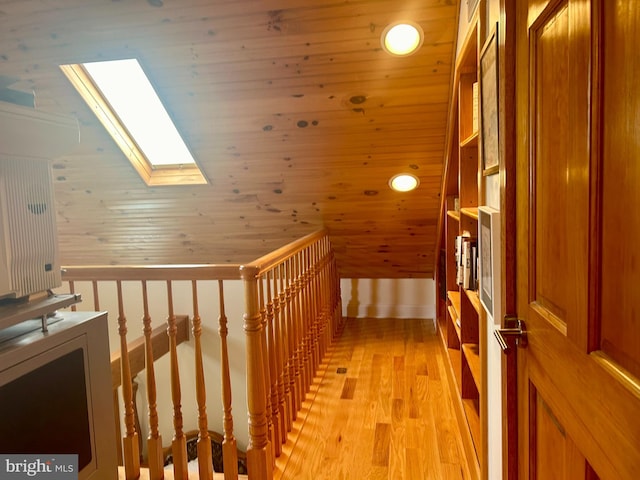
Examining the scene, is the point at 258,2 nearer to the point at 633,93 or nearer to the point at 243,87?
the point at 243,87

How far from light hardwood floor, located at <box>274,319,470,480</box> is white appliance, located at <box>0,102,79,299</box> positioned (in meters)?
1.43

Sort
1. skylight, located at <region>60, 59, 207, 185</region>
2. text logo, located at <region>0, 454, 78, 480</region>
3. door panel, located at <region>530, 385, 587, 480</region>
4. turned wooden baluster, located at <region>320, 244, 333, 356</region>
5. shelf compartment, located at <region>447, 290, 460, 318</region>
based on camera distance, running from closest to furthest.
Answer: door panel, located at <region>530, 385, 587, 480</region> → text logo, located at <region>0, 454, 78, 480</region> → shelf compartment, located at <region>447, 290, 460, 318</region> → skylight, located at <region>60, 59, 207, 185</region> → turned wooden baluster, located at <region>320, 244, 333, 356</region>

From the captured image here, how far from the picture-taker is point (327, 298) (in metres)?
3.62

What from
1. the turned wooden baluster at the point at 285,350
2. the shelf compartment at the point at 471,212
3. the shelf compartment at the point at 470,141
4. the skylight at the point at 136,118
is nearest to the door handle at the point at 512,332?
the shelf compartment at the point at 471,212

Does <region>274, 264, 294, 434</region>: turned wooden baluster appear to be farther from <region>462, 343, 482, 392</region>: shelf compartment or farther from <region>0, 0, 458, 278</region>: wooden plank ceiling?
<region>0, 0, 458, 278</region>: wooden plank ceiling

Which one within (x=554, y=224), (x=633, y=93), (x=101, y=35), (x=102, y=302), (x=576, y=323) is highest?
(x=101, y=35)

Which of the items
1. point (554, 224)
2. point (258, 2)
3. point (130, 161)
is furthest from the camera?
point (130, 161)

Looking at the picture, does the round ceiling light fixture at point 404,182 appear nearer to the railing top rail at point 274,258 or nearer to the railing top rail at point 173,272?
the railing top rail at point 274,258

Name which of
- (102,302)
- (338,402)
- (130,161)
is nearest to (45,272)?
(338,402)

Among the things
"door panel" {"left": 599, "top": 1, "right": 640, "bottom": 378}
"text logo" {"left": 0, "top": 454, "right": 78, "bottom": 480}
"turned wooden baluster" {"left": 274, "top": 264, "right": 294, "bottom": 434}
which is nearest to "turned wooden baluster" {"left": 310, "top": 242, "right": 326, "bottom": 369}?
"turned wooden baluster" {"left": 274, "top": 264, "right": 294, "bottom": 434}

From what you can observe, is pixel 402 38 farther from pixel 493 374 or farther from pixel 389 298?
pixel 389 298

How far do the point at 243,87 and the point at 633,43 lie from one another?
2422mm

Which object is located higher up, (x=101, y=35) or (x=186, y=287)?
(x=101, y=35)

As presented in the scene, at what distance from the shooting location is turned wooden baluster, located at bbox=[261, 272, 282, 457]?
2051mm
